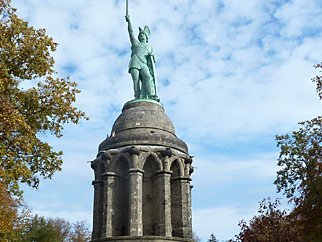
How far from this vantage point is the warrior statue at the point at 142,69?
2567 cm

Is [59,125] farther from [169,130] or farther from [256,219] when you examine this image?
[169,130]

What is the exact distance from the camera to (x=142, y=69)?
25.8 m

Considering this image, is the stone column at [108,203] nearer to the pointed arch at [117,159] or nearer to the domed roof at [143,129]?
the pointed arch at [117,159]

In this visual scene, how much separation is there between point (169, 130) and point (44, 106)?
12.3 m

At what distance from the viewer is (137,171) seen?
69.9ft

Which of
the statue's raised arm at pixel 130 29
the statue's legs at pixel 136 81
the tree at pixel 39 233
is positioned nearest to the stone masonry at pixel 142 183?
the statue's legs at pixel 136 81

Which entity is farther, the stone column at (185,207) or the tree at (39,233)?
the tree at (39,233)

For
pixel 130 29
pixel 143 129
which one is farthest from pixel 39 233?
pixel 130 29

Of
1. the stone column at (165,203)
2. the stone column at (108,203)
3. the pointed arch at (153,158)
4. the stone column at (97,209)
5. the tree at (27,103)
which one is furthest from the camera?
the pointed arch at (153,158)

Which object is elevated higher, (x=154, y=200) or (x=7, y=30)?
(x=7, y=30)

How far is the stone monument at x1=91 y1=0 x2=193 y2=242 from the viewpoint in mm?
20734

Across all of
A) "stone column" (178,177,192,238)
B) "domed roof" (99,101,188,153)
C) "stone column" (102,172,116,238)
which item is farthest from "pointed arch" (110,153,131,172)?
"stone column" (178,177,192,238)

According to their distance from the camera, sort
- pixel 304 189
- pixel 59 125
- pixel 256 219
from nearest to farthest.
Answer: pixel 59 125
pixel 256 219
pixel 304 189

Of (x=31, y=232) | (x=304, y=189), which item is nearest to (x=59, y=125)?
(x=304, y=189)
